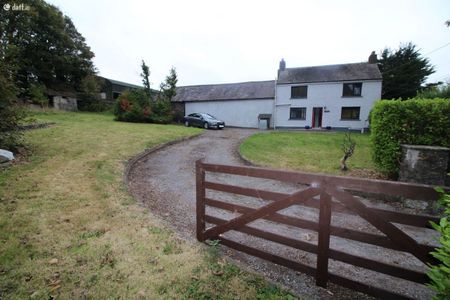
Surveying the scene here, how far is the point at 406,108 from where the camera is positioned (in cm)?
693

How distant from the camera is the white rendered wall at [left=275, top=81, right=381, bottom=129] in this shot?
2344 cm

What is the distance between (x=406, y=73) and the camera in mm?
32406

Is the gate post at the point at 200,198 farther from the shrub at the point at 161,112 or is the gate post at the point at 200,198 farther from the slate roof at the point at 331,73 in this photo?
the slate roof at the point at 331,73

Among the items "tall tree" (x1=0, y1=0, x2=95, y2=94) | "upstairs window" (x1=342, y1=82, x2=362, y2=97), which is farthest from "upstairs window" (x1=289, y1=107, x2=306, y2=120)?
"tall tree" (x1=0, y1=0, x2=95, y2=94)

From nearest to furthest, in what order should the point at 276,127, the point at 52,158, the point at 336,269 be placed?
the point at 336,269 → the point at 52,158 → the point at 276,127

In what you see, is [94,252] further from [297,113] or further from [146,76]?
[297,113]

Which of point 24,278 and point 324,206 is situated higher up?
point 324,206

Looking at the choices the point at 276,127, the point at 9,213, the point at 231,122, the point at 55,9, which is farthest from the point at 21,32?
the point at 9,213

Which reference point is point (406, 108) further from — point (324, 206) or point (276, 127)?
point (276, 127)

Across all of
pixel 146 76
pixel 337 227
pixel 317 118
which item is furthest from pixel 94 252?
pixel 317 118

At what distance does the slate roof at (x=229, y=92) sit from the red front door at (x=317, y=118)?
16.9ft

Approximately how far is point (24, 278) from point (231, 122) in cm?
2713

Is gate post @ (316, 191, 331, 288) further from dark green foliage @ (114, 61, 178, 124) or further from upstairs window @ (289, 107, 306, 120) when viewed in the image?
upstairs window @ (289, 107, 306, 120)

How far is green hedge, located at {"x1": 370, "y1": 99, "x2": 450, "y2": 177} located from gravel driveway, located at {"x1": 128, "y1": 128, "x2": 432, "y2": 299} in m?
2.96
